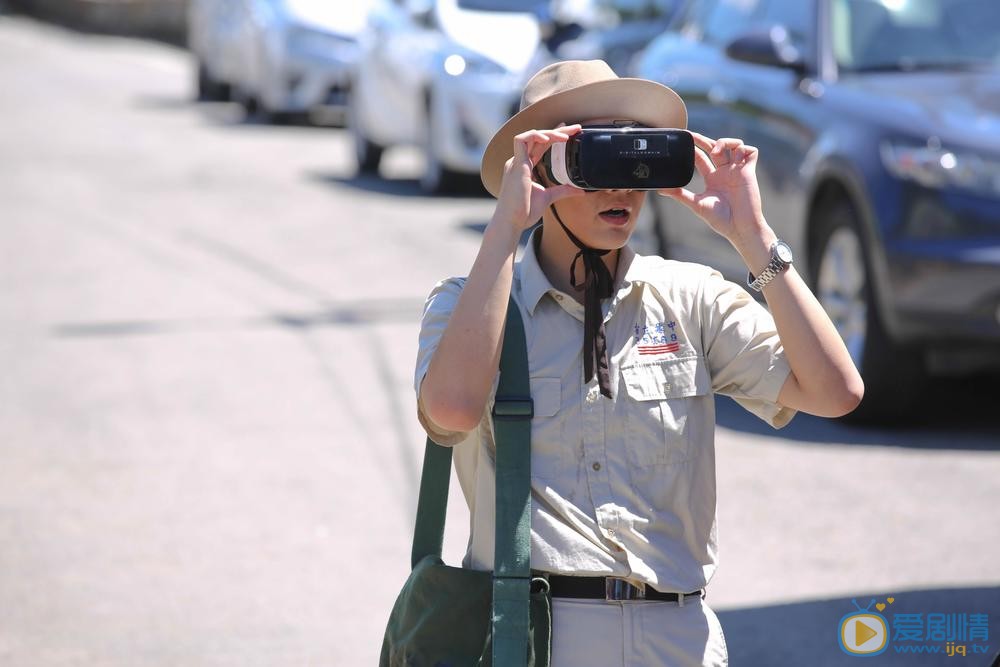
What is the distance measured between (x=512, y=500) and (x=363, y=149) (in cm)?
1391

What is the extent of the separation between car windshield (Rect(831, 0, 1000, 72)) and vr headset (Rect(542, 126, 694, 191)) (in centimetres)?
517

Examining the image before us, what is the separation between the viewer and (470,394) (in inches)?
113

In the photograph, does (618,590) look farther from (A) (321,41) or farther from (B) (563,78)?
(A) (321,41)

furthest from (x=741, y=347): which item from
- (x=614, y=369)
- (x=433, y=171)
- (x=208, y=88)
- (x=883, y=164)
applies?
(x=208, y=88)

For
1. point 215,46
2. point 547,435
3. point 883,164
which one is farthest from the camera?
point 215,46

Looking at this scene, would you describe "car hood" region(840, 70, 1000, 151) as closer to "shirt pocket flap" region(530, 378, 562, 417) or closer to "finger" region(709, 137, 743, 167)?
"finger" region(709, 137, 743, 167)

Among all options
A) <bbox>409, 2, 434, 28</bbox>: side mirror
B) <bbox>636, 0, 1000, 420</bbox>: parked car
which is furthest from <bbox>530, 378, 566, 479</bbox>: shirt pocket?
<bbox>409, 2, 434, 28</bbox>: side mirror

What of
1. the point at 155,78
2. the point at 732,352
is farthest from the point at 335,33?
the point at 732,352

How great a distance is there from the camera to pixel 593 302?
3.00m

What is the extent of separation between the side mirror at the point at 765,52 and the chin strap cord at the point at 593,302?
517 cm

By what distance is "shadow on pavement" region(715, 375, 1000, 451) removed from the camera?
708 centimetres

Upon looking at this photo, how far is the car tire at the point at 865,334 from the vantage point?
7.16 metres

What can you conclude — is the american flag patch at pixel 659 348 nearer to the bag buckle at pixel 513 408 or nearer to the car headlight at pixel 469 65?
the bag buckle at pixel 513 408

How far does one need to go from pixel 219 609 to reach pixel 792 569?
177 cm
